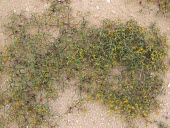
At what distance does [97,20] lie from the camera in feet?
13.8

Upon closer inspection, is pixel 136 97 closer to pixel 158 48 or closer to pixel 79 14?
pixel 158 48

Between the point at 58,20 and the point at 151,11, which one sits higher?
the point at 151,11

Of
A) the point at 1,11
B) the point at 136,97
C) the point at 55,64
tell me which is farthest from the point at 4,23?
the point at 136,97

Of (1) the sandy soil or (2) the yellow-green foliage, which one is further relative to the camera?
(2) the yellow-green foliage

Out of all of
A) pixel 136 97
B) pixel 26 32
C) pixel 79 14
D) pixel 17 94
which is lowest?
pixel 17 94

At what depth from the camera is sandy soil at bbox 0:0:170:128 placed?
3996 millimetres

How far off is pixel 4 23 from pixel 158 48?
2.19 metres

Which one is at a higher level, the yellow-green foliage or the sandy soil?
the yellow-green foliage

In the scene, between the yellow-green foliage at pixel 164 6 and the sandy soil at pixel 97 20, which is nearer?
the sandy soil at pixel 97 20

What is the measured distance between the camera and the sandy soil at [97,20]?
3996mm

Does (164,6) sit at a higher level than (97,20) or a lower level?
higher

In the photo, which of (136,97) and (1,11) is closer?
(136,97)

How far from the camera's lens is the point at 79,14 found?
4199mm

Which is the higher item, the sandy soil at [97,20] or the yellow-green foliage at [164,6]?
the yellow-green foliage at [164,6]
